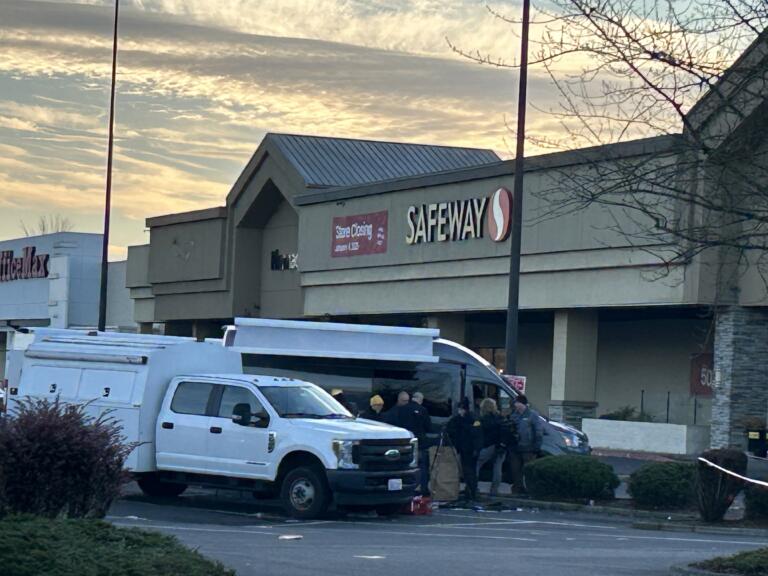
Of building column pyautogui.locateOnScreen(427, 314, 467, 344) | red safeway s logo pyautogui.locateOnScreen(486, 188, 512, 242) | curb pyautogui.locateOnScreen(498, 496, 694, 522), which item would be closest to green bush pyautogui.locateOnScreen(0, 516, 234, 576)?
curb pyautogui.locateOnScreen(498, 496, 694, 522)

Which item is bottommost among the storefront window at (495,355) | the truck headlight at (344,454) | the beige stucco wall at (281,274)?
the truck headlight at (344,454)

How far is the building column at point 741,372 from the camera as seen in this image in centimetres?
3419

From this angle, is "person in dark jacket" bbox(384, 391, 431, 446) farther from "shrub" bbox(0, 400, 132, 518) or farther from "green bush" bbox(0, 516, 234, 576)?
"green bush" bbox(0, 516, 234, 576)

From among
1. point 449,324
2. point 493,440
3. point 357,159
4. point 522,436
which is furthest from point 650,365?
point 493,440

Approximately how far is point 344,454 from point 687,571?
273 inches

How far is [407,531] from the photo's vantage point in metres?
18.7

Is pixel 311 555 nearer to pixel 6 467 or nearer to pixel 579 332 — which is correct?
pixel 6 467

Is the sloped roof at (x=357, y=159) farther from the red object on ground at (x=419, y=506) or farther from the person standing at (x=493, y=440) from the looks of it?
the red object on ground at (x=419, y=506)

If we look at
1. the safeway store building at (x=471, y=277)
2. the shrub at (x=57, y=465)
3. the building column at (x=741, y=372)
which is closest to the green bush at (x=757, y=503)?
the safeway store building at (x=471, y=277)

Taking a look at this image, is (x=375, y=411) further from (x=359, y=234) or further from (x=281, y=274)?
(x=281, y=274)

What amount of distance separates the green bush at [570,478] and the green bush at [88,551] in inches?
495

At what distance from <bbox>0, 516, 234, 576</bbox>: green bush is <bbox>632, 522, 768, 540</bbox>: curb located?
35.6ft

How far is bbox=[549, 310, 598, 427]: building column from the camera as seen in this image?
39.0 meters

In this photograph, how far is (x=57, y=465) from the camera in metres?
12.7
